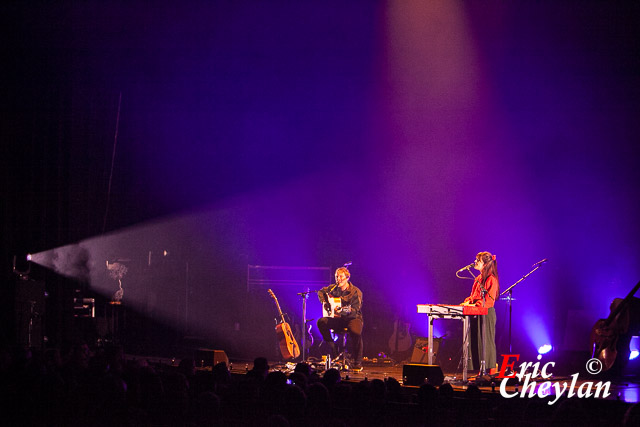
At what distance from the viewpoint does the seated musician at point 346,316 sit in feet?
34.1

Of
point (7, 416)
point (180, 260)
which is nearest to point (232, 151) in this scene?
point (180, 260)

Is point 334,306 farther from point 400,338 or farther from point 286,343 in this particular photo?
point 400,338

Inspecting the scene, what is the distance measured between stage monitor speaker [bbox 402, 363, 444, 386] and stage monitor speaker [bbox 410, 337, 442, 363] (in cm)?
329

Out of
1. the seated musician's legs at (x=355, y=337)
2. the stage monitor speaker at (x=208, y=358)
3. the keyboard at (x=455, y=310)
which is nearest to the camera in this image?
the keyboard at (x=455, y=310)

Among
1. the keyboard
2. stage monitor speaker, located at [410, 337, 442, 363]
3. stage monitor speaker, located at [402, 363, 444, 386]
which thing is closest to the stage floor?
stage monitor speaker, located at [402, 363, 444, 386]

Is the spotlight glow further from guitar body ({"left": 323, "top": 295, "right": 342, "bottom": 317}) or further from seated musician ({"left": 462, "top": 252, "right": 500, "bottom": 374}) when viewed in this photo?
guitar body ({"left": 323, "top": 295, "right": 342, "bottom": 317})

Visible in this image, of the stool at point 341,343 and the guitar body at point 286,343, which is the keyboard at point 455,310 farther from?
the guitar body at point 286,343

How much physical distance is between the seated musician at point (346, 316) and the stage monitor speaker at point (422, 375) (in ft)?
8.83

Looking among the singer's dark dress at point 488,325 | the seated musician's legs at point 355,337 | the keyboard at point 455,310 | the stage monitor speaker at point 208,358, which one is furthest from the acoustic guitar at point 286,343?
the singer's dark dress at point 488,325

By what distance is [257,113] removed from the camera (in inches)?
529

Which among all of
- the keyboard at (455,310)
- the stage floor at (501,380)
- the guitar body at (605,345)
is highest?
the keyboard at (455,310)

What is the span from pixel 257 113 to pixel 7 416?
9433mm

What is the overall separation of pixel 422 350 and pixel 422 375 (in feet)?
11.9

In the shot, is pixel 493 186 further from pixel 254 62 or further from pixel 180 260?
pixel 180 260
